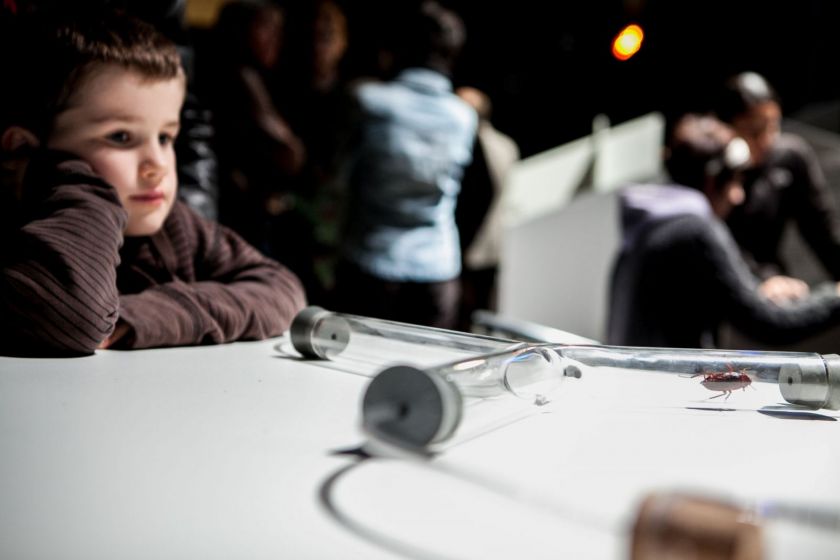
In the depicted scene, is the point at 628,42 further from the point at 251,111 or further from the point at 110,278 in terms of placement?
the point at 110,278

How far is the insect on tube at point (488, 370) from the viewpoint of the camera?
472 mm

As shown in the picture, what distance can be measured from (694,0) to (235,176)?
3062mm

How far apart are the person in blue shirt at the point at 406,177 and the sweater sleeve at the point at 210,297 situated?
1227mm

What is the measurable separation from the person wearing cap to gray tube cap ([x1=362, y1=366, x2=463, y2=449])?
1.67m

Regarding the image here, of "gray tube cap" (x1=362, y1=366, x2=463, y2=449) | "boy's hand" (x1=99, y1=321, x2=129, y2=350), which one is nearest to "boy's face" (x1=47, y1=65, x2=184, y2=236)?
"boy's hand" (x1=99, y1=321, x2=129, y2=350)

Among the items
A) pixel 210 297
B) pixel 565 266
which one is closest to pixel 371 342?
pixel 210 297

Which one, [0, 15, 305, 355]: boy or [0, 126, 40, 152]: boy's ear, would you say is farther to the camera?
[0, 126, 40, 152]: boy's ear

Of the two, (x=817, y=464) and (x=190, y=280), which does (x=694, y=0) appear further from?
(x=817, y=464)

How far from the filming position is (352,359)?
817 mm

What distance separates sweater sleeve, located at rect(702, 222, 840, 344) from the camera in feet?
6.50

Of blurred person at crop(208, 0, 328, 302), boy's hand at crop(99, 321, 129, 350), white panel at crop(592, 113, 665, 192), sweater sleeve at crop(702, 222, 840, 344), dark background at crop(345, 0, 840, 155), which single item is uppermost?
dark background at crop(345, 0, 840, 155)

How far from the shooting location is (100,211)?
34.0 inches

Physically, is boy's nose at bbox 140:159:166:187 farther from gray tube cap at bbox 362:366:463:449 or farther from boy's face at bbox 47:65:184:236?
gray tube cap at bbox 362:366:463:449

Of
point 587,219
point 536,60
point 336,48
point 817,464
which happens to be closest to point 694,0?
point 536,60
